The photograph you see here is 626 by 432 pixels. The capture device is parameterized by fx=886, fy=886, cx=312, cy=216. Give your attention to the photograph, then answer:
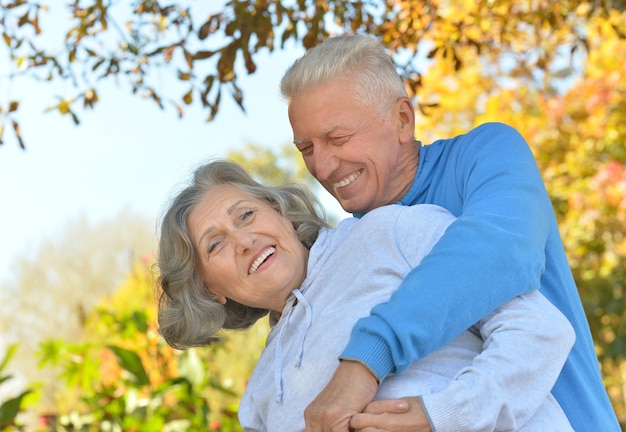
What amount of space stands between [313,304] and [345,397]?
37cm

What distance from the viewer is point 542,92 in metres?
10.5

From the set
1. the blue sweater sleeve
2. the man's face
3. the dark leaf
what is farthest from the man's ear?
the dark leaf

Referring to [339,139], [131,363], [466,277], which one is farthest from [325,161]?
[131,363]

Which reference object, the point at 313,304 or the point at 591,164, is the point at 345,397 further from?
the point at 591,164

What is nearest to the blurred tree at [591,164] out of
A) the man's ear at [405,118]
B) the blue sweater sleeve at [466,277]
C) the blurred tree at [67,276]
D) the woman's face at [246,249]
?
the man's ear at [405,118]

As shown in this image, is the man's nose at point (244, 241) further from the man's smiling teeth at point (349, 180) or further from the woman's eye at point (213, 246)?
the man's smiling teeth at point (349, 180)

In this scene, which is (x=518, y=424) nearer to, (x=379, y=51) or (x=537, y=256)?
(x=537, y=256)

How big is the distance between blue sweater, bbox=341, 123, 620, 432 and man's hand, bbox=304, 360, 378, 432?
23mm

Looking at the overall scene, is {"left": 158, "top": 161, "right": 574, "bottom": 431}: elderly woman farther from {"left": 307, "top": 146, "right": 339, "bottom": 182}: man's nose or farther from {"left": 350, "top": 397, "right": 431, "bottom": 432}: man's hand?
{"left": 307, "top": 146, "right": 339, "bottom": 182}: man's nose

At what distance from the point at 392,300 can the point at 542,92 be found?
30.8ft

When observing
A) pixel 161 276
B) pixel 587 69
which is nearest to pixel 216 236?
pixel 161 276

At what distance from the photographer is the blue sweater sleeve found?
1614 millimetres

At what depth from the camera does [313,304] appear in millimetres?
1952

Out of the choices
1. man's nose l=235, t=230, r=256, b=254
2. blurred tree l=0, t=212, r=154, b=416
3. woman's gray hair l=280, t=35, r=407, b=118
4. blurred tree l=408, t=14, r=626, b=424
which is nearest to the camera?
man's nose l=235, t=230, r=256, b=254
